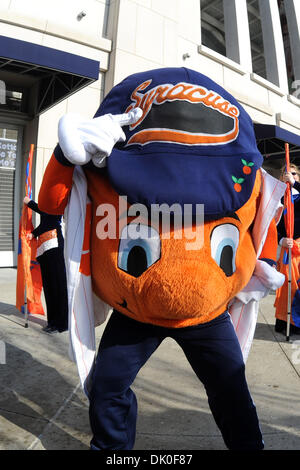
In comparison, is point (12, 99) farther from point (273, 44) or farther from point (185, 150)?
point (273, 44)

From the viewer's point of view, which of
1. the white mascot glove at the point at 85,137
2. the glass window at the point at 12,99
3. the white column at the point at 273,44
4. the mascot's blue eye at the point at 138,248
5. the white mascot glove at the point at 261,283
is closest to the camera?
the white mascot glove at the point at 85,137

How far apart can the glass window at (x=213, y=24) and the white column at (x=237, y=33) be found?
3.88 m

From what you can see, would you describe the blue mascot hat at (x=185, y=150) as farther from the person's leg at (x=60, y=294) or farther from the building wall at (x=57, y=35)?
the building wall at (x=57, y=35)

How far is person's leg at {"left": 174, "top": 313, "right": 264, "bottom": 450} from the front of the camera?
167 cm

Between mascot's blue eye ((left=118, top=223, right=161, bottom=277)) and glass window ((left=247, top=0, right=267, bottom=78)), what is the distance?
16432 mm

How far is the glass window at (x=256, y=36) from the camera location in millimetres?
14930

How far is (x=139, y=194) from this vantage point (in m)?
1.52

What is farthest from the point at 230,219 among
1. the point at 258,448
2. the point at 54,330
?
the point at 54,330

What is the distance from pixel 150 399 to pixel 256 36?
59.2ft

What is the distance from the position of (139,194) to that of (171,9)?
842 centimetres

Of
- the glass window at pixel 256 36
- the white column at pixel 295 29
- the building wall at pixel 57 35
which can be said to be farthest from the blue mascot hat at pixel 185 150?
the glass window at pixel 256 36

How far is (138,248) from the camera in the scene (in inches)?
62.7

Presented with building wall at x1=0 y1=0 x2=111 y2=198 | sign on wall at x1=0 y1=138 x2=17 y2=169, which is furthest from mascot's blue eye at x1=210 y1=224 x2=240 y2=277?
sign on wall at x1=0 y1=138 x2=17 y2=169
